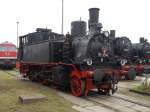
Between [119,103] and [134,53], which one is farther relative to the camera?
[134,53]

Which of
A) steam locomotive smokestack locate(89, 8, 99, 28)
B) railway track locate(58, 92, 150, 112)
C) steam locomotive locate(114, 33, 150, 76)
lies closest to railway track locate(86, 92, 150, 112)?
railway track locate(58, 92, 150, 112)

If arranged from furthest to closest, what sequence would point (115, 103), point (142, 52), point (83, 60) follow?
point (142, 52) → point (83, 60) → point (115, 103)

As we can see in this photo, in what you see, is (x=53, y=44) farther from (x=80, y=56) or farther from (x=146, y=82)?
(x=146, y=82)

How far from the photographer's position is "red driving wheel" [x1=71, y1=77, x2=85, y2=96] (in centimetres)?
1043

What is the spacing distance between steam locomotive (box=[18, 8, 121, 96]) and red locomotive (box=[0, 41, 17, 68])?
579 inches

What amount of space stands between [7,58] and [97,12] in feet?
59.1

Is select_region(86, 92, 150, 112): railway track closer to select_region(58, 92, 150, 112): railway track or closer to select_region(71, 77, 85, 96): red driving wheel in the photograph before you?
select_region(58, 92, 150, 112): railway track

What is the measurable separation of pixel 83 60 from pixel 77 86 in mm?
1130

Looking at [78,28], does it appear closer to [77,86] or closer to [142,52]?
[77,86]

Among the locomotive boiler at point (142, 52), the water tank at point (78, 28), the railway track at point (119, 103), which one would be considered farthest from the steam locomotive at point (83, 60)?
the locomotive boiler at point (142, 52)

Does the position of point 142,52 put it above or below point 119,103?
above

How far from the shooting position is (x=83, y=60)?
1042 centimetres

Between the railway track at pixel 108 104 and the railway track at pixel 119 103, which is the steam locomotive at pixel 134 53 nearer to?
the railway track at pixel 119 103

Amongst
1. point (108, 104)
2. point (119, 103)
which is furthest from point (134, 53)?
point (108, 104)
